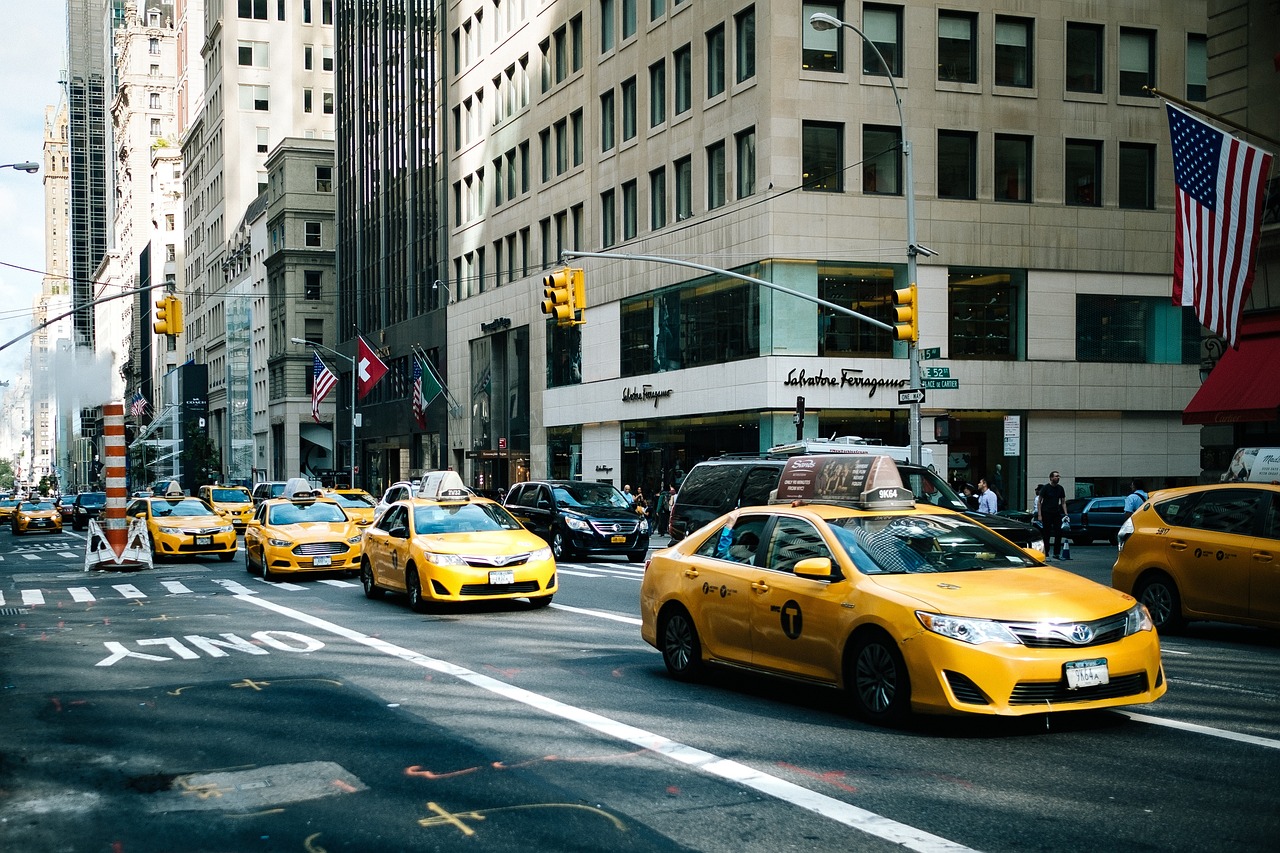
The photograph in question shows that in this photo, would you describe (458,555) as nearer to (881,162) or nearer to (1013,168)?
(881,162)

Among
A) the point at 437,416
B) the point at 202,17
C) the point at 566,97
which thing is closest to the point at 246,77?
the point at 202,17

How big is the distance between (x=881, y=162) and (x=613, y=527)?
52.6ft

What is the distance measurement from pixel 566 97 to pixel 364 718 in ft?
148

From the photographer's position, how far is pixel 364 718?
9625mm

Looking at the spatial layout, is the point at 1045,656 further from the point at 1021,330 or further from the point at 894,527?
the point at 1021,330

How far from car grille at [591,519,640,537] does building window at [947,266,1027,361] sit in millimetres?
15153

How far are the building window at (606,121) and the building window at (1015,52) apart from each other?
46.5 feet

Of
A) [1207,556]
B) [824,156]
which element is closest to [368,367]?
[824,156]

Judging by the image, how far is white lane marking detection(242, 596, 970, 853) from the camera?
20.9 feet

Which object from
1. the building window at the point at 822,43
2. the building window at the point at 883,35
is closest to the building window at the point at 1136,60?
the building window at the point at 883,35

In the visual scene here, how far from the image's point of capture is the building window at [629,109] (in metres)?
47.0

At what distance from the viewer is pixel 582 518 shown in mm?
28516

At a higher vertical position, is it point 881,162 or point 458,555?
point 881,162

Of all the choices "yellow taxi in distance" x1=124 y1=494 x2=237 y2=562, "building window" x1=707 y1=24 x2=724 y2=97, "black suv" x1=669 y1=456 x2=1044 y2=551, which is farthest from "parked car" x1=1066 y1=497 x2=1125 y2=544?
"yellow taxi in distance" x1=124 y1=494 x2=237 y2=562
